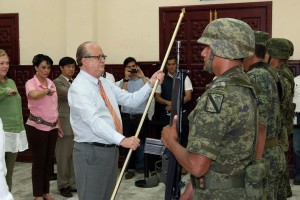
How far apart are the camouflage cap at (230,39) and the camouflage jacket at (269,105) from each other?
85 cm

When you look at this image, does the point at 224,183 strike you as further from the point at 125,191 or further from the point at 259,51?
the point at 125,191

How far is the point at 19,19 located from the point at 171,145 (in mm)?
5240

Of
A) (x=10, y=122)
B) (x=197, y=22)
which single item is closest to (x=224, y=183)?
(x=10, y=122)

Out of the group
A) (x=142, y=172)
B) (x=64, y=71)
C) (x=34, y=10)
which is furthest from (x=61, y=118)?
(x=34, y=10)

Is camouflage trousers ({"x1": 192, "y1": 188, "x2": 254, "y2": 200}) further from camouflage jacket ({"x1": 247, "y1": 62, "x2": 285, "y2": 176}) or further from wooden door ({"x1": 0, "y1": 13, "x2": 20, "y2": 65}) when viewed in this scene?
wooden door ({"x1": 0, "y1": 13, "x2": 20, "y2": 65})

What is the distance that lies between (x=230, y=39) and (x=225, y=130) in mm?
392

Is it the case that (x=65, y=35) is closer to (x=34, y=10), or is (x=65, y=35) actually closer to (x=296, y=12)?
(x=34, y=10)

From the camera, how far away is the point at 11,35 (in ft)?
21.4

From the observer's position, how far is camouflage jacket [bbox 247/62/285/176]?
8.77 ft

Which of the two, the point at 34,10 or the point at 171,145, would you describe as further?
the point at 34,10

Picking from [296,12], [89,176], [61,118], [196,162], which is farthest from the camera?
[296,12]

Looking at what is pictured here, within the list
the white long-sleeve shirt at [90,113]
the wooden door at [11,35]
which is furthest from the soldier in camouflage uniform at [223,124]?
the wooden door at [11,35]

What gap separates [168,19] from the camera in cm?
589

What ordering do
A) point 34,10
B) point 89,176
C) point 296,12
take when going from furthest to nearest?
point 34,10, point 296,12, point 89,176
